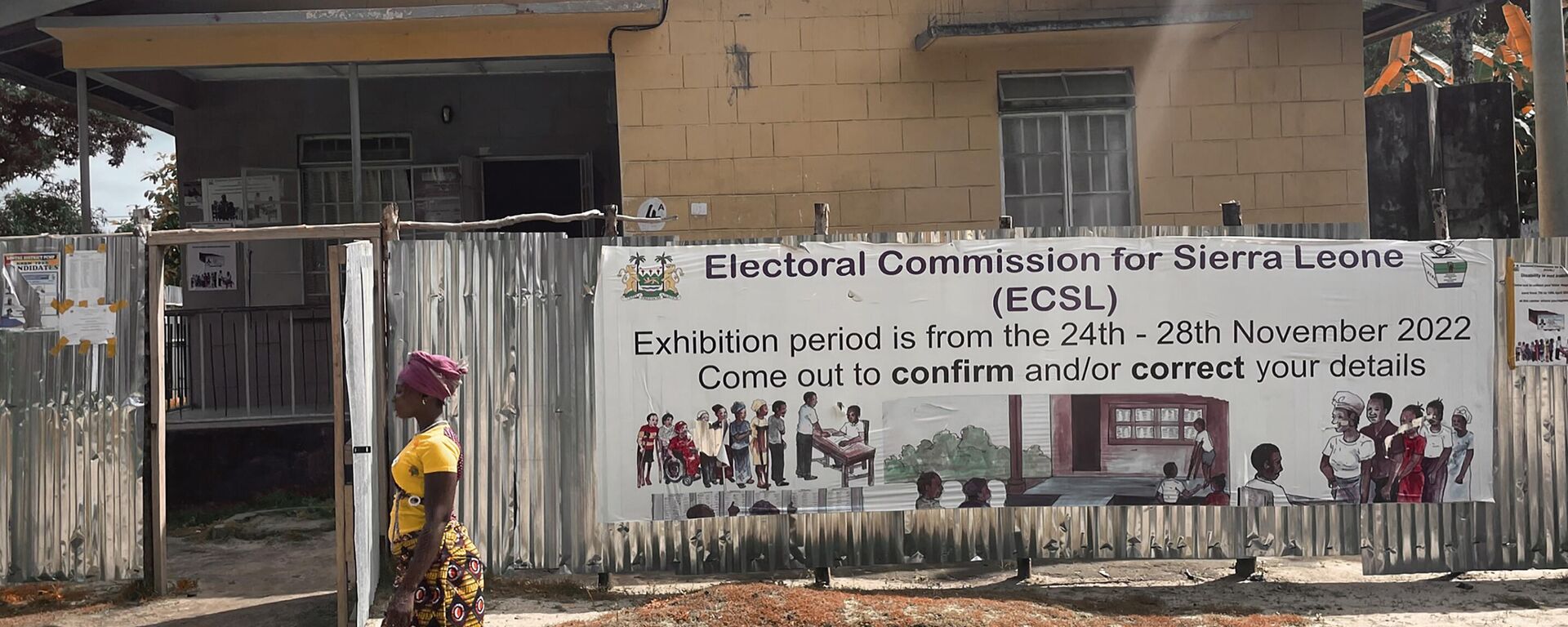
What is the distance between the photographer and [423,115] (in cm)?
1228

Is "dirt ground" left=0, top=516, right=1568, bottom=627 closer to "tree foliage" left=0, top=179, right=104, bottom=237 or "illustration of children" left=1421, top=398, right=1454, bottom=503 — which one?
"illustration of children" left=1421, top=398, right=1454, bottom=503

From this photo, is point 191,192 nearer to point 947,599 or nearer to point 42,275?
point 42,275

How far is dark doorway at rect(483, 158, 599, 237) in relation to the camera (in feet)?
41.3

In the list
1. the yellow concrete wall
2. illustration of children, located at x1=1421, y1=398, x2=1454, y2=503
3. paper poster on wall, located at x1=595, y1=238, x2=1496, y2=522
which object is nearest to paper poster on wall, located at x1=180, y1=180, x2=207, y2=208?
the yellow concrete wall

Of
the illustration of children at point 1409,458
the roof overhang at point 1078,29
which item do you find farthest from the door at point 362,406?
the illustration of children at point 1409,458

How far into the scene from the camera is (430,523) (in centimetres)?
390

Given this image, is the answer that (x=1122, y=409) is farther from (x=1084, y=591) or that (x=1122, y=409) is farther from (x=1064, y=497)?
(x=1084, y=591)

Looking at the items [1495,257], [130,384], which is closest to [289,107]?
[130,384]

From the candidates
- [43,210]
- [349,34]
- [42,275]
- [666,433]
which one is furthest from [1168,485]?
[43,210]

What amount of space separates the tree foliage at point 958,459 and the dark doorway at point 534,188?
700cm

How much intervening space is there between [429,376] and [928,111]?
6.22 meters

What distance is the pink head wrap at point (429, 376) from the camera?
4062 millimetres

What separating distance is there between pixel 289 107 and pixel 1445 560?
35.0ft

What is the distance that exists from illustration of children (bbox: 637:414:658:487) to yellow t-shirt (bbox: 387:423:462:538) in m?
2.16
